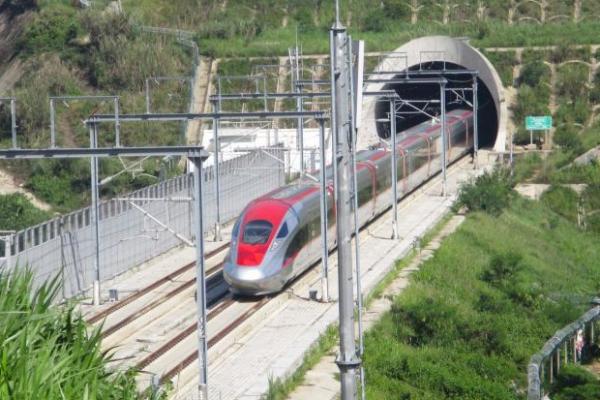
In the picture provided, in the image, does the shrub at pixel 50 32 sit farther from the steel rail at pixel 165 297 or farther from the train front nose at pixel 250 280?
the train front nose at pixel 250 280

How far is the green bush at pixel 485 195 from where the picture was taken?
40531 mm

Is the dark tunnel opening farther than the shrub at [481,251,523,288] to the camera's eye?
Yes

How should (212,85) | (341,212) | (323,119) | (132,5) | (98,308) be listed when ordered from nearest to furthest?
(341,212) < (98,308) < (323,119) < (212,85) < (132,5)

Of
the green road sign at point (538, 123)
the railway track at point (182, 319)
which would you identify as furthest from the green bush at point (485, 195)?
the railway track at point (182, 319)

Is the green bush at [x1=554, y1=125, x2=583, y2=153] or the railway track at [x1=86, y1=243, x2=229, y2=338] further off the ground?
the green bush at [x1=554, y1=125, x2=583, y2=153]

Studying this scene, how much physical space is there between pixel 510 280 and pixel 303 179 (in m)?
6.15

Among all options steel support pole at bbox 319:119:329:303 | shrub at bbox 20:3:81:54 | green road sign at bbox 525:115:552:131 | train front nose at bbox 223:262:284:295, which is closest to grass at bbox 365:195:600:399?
steel support pole at bbox 319:119:329:303

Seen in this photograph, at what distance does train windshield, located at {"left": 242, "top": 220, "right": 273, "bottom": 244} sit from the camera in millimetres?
27766

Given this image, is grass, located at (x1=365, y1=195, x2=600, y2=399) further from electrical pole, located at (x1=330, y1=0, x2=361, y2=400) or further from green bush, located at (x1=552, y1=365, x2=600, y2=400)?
electrical pole, located at (x1=330, y1=0, x2=361, y2=400)

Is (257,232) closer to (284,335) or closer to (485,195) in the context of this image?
(284,335)

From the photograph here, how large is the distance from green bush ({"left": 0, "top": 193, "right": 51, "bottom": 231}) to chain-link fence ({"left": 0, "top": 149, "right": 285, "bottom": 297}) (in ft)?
19.4

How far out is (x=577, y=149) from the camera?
167 ft

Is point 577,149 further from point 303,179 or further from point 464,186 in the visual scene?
point 303,179

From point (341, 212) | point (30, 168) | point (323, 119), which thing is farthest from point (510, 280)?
point (30, 168)
